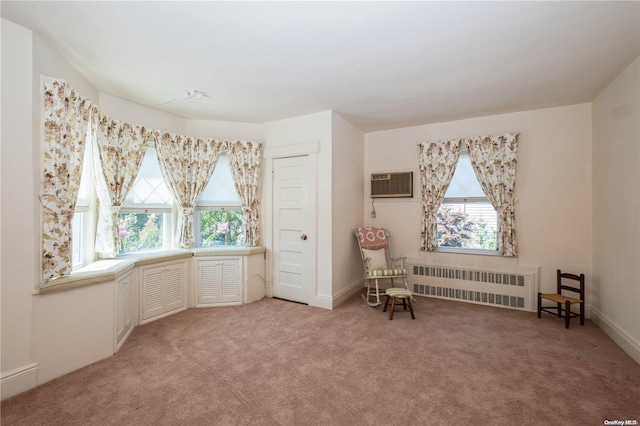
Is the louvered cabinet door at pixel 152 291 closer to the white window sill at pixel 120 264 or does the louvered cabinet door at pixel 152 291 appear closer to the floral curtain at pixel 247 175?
the white window sill at pixel 120 264

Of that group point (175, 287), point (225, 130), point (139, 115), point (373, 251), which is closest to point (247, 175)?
point (225, 130)

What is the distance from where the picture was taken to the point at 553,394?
2014 mm

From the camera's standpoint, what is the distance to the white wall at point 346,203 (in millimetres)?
3885

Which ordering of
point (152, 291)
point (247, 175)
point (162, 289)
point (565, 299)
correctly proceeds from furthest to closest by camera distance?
point (247, 175)
point (162, 289)
point (152, 291)
point (565, 299)

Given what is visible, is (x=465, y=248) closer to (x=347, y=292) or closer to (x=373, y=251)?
(x=373, y=251)

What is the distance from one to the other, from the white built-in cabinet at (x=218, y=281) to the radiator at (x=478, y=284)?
8.69 ft

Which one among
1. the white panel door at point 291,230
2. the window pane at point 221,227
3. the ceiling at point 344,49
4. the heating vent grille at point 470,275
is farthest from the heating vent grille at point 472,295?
the window pane at point 221,227

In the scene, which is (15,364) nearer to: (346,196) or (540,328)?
(346,196)

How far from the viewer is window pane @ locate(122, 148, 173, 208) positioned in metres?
3.57

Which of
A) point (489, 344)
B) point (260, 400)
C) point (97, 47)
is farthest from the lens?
point (489, 344)

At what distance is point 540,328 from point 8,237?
4.99 m

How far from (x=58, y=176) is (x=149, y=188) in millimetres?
1405

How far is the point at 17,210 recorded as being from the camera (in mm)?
2049

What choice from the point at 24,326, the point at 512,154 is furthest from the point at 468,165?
the point at 24,326
